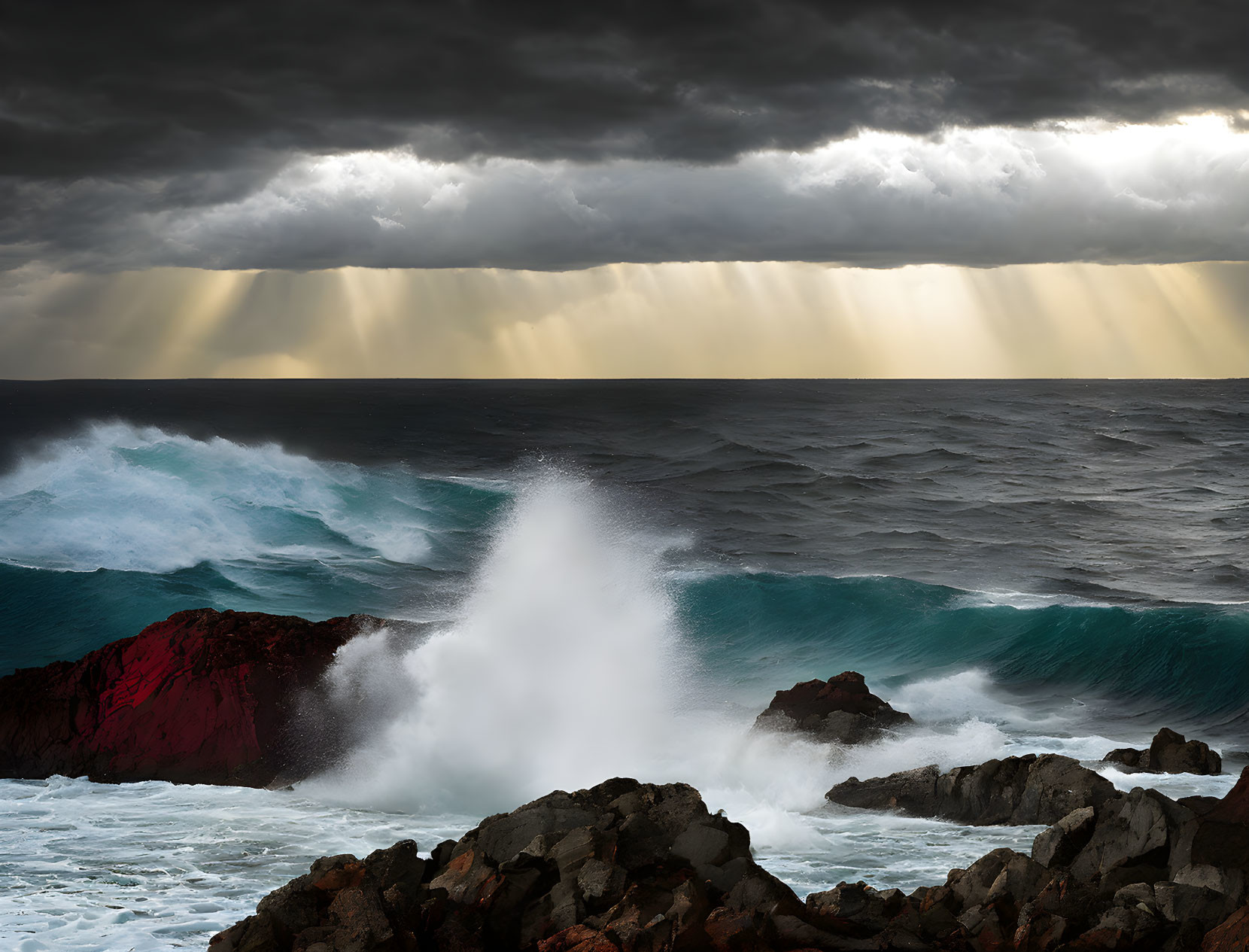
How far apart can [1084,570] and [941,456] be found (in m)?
24.6

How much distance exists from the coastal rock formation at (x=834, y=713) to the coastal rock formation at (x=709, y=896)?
6.32 metres

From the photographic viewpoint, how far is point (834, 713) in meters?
15.9

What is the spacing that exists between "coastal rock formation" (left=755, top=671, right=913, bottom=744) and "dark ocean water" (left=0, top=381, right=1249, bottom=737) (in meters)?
4.01

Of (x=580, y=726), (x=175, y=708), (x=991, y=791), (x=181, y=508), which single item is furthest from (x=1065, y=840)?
(x=181, y=508)

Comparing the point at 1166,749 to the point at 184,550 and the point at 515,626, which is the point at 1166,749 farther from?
the point at 184,550

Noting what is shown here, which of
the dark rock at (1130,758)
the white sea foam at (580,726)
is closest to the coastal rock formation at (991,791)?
the white sea foam at (580,726)

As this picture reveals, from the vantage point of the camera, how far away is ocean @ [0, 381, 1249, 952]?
468 inches

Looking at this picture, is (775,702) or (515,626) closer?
(775,702)

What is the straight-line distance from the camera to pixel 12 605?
23.0 meters

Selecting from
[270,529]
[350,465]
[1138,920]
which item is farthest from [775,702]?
[350,465]

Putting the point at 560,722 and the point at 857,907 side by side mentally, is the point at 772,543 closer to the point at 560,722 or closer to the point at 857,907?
the point at 560,722

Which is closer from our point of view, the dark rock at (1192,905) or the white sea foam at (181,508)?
the dark rock at (1192,905)

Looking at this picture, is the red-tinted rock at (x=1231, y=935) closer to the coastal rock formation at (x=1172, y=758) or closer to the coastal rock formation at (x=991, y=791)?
the coastal rock formation at (x=991, y=791)

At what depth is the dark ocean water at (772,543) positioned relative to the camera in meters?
22.1
